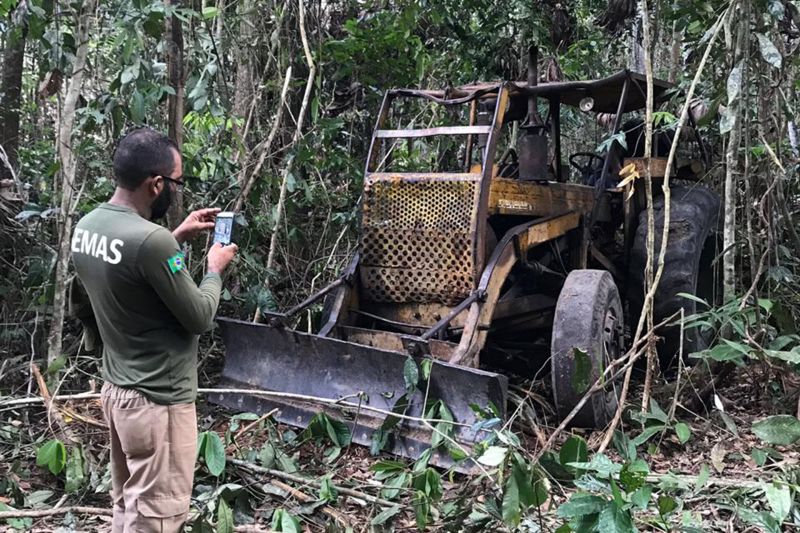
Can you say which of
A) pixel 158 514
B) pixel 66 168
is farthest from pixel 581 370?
pixel 66 168

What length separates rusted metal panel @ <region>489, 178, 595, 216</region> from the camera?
512 cm

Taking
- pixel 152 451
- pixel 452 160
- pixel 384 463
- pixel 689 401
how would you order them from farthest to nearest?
pixel 452 160
pixel 689 401
pixel 384 463
pixel 152 451

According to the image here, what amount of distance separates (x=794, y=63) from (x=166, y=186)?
437cm

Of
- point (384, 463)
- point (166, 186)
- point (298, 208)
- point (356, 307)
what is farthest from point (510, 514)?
point (298, 208)

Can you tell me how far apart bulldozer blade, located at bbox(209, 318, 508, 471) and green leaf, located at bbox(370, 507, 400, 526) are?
0.45 meters

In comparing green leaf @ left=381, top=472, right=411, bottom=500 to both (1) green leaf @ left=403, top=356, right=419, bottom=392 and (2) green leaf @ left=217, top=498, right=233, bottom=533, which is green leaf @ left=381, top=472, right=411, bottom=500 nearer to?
(1) green leaf @ left=403, top=356, right=419, bottom=392

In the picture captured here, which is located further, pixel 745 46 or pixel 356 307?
pixel 356 307

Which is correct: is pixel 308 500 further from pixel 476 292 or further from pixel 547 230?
pixel 547 230

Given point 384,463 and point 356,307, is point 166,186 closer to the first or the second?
point 384,463

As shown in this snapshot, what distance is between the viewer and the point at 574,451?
11.8 feet

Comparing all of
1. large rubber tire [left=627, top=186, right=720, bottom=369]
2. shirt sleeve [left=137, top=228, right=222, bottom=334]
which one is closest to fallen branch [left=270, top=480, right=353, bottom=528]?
shirt sleeve [left=137, top=228, right=222, bottom=334]

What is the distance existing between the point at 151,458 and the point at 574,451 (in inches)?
76.3

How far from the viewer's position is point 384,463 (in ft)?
12.1

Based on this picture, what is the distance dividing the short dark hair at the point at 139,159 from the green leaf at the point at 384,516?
5.76ft
